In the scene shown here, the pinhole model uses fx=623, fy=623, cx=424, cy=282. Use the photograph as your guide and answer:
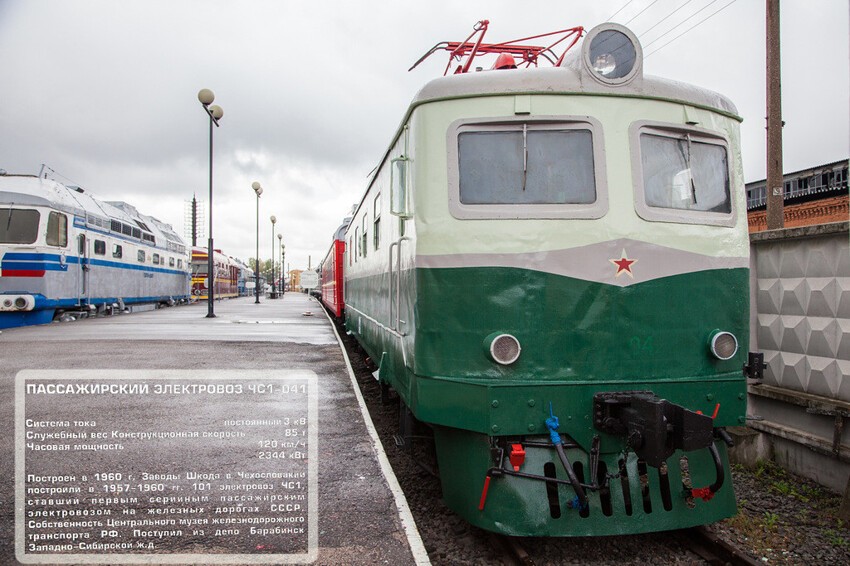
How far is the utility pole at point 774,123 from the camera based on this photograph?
840cm

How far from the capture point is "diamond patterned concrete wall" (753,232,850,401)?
193 inches

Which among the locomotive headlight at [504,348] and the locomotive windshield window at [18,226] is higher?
the locomotive windshield window at [18,226]

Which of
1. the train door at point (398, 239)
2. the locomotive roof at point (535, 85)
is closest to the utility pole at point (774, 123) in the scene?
the locomotive roof at point (535, 85)

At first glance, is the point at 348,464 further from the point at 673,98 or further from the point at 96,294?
the point at 96,294

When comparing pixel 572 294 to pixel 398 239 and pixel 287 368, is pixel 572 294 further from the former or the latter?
pixel 287 368

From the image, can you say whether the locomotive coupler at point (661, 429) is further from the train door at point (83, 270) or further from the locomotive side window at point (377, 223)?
the train door at point (83, 270)

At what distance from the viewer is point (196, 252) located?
40.8 metres

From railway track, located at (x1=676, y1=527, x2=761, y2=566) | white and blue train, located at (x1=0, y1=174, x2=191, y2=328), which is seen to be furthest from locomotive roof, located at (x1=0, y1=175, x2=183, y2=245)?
railway track, located at (x1=676, y1=527, x2=761, y2=566)

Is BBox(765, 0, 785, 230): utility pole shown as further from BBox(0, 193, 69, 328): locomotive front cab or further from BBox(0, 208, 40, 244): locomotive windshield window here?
BBox(0, 208, 40, 244): locomotive windshield window

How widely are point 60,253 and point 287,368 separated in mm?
10755

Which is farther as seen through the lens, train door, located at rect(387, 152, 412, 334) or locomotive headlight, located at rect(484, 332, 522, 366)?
train door, located at rect(387, 152, 412, 334)

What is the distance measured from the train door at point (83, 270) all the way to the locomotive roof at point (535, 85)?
1703 cm

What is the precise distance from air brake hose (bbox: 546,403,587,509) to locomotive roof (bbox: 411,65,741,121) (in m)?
2.03

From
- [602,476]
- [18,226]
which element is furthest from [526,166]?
[18,226]
